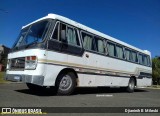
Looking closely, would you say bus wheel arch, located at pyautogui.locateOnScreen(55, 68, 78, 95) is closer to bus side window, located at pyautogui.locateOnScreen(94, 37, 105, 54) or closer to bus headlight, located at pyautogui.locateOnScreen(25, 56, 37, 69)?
bus headlight, located at pyautogui.locateOnScreen(25, 56, 37, 69)

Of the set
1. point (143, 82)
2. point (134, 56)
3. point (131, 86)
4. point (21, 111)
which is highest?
point (134, 56)

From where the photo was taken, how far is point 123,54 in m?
13.9

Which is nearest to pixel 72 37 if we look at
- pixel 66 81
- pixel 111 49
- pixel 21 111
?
pixel 66 81

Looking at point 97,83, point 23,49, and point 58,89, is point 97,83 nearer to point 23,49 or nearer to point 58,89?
point 58,89

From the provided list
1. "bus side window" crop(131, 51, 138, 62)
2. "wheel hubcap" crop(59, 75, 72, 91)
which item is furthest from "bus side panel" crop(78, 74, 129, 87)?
"bus side window" crop(131, 51, 138, 62)

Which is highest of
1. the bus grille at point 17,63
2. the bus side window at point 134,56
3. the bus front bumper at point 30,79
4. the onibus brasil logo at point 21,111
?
the bus side window at point 134,56

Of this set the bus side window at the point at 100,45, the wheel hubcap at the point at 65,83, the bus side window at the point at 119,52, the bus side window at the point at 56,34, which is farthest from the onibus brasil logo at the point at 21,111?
the bus side window at the point at 119,52

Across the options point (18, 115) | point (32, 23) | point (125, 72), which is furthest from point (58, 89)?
point (125, 72)

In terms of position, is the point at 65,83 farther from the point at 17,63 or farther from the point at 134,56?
the point at 134,56

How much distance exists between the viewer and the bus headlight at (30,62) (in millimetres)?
7827

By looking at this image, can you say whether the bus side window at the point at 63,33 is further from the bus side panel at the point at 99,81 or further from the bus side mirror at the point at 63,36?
the bus side panel at the point at 99,81

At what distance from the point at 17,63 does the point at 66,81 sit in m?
2.06

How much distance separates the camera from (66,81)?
344 inches

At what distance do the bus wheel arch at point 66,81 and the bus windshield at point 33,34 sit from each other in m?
1.57
